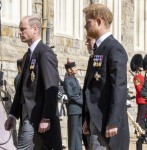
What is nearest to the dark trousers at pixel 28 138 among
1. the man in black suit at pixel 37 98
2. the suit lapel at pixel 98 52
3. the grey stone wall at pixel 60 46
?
the man in black suit at pixel 37 98

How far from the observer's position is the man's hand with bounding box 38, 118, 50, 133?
733 centimetres

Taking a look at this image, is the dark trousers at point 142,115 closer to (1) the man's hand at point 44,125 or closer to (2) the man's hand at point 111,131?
(1) the man's hand at point 44,125

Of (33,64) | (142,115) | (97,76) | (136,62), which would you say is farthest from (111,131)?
(136,62)

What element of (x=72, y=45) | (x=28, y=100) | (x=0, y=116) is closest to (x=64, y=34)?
(x=72, y=45)

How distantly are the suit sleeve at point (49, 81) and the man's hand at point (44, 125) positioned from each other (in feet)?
0.14

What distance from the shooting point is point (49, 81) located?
7.51 metres

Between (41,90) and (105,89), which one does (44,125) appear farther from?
(105,89)

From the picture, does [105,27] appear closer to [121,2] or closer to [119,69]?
[119,69]

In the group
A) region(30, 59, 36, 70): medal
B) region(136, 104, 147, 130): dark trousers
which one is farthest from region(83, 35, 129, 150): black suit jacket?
region(136, 104, 147, 130): dark trousers

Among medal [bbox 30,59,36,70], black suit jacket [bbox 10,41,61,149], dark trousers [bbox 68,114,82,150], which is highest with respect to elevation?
medal [bbox 30,59,36,70]

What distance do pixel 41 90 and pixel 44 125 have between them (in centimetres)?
42

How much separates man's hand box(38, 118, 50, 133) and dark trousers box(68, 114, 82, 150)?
6.24 meters

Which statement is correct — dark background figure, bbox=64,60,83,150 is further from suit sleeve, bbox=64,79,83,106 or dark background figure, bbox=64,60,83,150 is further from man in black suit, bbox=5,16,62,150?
man in black suit, bbox=5,16,62,150

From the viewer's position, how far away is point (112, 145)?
6.54 meters
